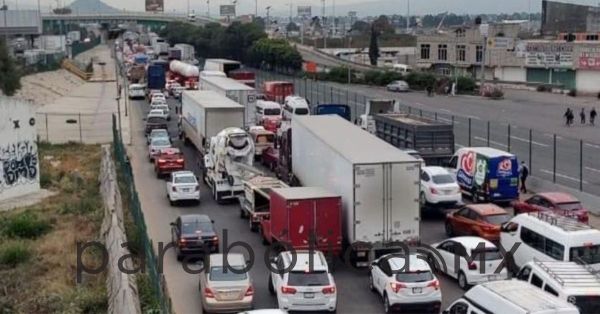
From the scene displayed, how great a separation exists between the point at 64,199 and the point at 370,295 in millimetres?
16111

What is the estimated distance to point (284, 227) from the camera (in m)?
22.5

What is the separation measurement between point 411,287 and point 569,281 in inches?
123

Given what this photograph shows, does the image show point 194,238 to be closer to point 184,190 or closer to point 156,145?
point 184,190

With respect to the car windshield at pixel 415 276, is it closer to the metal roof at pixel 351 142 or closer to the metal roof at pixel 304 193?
the metal roof at pixel 351 142

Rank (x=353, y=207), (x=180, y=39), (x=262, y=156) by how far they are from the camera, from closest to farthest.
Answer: (x=353, y=207) → (x=262, y=156) → (x=180, y=39)

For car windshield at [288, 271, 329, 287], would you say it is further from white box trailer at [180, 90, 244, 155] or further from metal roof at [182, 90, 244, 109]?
metal roof at [182, 90, 244, 109]

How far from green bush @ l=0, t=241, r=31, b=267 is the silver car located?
6.83 m

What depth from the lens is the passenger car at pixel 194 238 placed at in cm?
2305

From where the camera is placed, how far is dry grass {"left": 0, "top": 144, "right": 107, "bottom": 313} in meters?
19.1

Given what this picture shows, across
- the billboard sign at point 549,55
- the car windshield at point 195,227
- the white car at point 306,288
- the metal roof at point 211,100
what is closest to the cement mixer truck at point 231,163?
the metal roof at point 211,100


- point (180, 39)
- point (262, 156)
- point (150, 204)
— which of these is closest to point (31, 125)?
point (150, 204)

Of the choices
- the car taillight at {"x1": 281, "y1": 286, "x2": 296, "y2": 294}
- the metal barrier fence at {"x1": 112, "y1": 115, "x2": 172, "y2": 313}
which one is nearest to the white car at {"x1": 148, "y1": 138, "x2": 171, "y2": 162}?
the metal barrier fence at {"x1": 112, "y1": 115, "x2": 172, "y2": 313}

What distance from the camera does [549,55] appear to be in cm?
8019

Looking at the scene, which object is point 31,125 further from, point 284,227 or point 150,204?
point 284,227
